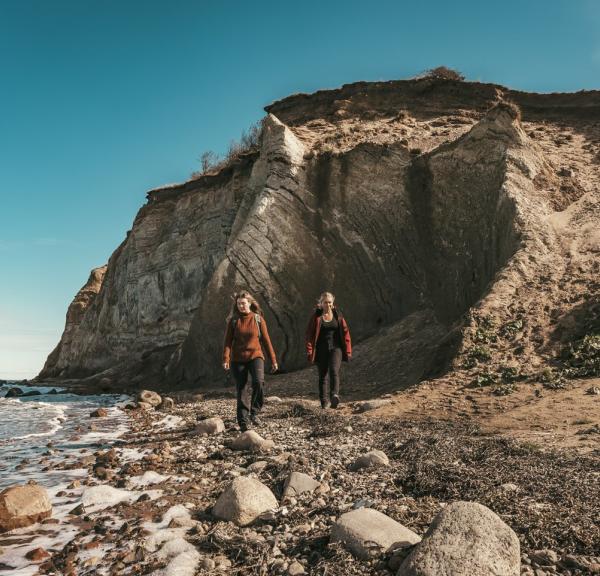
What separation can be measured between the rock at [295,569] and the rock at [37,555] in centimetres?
195

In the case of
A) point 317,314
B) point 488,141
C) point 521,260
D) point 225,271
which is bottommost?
point 317,314

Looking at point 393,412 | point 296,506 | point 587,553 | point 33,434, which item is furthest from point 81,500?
point 33,434

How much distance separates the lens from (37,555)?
3799mm

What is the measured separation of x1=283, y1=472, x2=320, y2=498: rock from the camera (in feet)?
14.9

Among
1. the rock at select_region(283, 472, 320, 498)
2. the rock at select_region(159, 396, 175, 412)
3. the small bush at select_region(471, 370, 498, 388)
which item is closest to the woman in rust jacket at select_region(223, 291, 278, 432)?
the rock at select_region(283, 472, 320, 498)

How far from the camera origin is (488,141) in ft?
51.1

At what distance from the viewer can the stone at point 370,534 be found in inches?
123

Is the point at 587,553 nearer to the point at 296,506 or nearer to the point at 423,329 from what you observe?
the point at 296,506

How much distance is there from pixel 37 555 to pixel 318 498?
2.16 m

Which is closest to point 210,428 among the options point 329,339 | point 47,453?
point 47,453

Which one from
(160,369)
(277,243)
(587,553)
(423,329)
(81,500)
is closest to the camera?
(587,553)

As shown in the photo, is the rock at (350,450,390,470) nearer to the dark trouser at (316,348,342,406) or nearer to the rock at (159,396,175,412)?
the dark trouser at (316,348,342,406)

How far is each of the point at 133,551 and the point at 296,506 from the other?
4.22ft

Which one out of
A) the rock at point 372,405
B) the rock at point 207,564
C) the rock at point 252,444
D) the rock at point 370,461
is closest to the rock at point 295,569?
the rock at point 207,564
